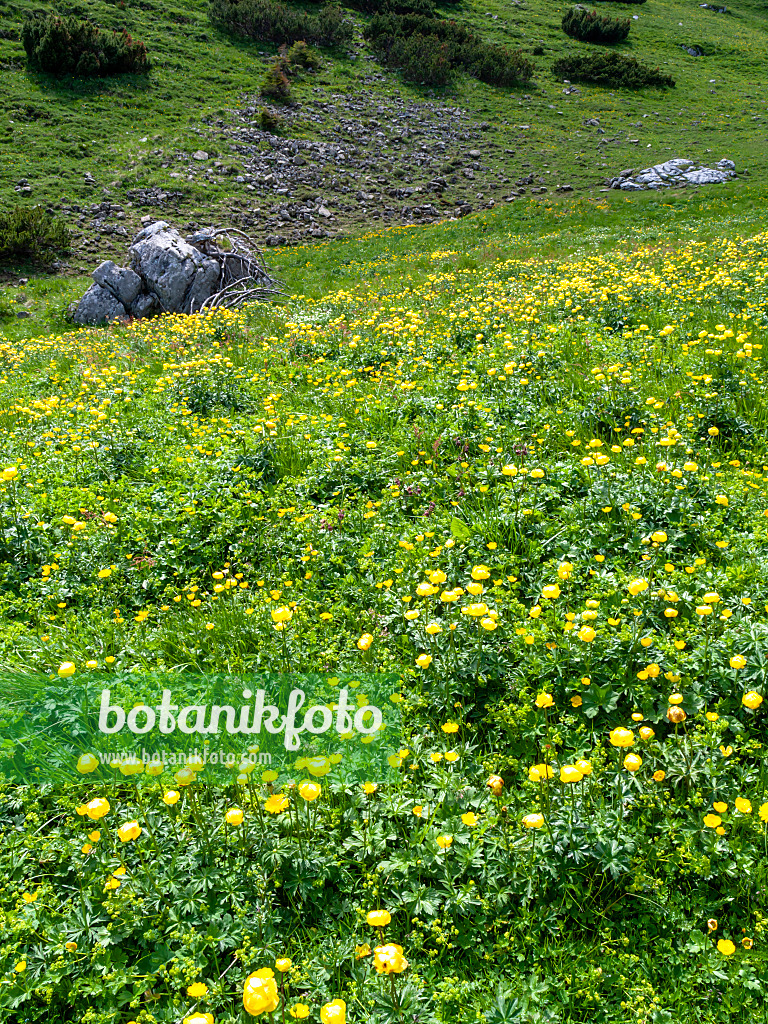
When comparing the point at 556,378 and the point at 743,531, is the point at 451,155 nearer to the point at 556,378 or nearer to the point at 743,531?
the point at 556,378

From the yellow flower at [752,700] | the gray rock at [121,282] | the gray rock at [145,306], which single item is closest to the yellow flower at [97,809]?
the yellow flower at [752,700]

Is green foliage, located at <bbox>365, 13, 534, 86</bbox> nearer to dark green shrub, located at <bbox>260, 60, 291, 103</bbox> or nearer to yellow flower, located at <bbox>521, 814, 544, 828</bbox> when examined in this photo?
dark green shrub, located at <bbox>260, 60, 291, 103</bbox>

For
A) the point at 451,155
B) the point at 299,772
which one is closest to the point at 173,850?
the point at 299,772

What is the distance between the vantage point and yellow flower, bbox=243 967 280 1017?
6.47 feet

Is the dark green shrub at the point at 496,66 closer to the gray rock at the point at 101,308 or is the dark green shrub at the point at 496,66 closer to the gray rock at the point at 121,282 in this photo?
the gray rock at the point at 121,282

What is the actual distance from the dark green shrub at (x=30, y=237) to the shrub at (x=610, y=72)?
37645mm

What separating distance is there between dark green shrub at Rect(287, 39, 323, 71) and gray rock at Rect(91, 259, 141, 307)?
28.2m

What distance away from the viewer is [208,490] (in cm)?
583

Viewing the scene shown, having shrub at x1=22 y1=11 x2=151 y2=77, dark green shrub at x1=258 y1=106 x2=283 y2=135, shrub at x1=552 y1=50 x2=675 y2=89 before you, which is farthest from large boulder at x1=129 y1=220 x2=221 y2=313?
shrub at x1=552 y1=50 x2=675 y2=89

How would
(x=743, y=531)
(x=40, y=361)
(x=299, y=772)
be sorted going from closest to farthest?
(x=299, y=772)
(x=743, y=531)
(x=40, y=361)

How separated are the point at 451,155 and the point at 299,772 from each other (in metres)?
Result: 34.2

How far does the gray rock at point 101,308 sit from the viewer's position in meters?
14.3

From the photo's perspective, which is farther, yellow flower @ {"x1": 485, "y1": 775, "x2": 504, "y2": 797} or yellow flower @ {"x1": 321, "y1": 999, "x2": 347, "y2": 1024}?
yellow flower @ {"x1": 485, "y1": 775, "x2": 504, "y2": 797}

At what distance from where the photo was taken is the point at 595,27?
4525cm
